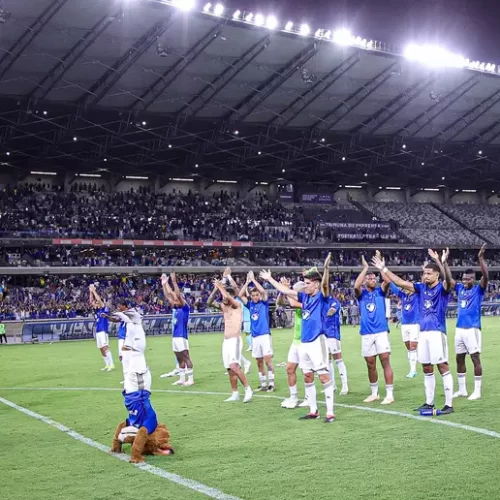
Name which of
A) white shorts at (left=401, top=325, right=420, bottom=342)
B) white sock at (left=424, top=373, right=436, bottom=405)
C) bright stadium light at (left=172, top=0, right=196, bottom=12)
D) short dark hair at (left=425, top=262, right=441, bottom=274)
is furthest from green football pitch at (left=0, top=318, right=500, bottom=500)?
bright stadium light at (left=172, top=0, right=196, bottom=12)

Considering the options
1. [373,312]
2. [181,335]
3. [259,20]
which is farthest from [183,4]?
[373,312]

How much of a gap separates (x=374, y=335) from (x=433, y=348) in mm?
1765

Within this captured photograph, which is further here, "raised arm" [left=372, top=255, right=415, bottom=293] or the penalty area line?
"raised arm" [left=372, top=255, right=415, bottom=293]

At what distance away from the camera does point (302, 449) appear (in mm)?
9414

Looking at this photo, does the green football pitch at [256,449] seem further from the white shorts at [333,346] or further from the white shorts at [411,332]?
the white shorts at [411,332]

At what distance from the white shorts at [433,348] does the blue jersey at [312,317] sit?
1734 mm

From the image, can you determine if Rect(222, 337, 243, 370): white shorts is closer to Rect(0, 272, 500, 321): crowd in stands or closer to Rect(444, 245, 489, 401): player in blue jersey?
Rect(444, 245, 489, 401): player in blue jersey

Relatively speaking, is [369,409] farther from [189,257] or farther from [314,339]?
[189,257]

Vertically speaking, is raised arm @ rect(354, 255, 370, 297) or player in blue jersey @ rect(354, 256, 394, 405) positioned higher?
raised arm @ rect(354, 255, 370, 297)

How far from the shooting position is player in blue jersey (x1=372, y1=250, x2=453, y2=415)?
11.6 metres

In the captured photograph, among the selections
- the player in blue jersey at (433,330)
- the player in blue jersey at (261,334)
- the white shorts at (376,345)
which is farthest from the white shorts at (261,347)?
the player in blue jersey at (433,330)

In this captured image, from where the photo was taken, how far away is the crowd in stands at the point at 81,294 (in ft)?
144

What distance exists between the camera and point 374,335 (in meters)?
13.2

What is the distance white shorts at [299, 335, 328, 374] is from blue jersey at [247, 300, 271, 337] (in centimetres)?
407
